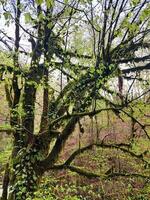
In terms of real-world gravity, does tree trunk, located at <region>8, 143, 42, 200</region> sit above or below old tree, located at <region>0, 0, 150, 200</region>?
below

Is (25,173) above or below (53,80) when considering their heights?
below

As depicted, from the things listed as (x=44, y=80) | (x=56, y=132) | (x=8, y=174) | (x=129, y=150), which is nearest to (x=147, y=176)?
(x=129, y=150)

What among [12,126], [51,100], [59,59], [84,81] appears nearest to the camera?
[84,81]

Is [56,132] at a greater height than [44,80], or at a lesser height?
lesser

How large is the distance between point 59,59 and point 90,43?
3.47 ft

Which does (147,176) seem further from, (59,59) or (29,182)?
(59,59)

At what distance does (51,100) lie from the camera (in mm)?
7672

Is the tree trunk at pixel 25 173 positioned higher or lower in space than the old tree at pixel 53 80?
lower

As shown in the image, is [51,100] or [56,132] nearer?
[56,132]

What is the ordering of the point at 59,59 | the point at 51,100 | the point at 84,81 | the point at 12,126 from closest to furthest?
the point at 84,81 < the point at 59,59 < the point at 12,126 < the point at 51,100

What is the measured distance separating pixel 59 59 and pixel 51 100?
1.39 m

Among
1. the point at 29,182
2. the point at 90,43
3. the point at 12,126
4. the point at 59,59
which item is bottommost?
the point at 29,182

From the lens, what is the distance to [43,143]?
278 inches

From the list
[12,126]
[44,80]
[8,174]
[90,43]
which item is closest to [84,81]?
[44,80]
